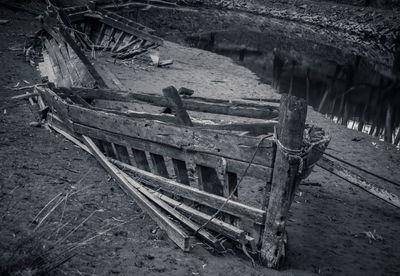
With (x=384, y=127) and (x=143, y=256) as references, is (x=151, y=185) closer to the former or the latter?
(x=143, y=256)

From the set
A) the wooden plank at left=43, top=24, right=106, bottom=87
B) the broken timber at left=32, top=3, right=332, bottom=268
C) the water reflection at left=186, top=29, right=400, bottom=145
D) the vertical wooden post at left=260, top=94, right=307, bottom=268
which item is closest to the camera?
the vertical wooden post at left=260, top=94, right=307, bottom=268

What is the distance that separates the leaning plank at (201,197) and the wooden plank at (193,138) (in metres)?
0.45

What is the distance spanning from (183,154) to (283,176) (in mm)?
1129

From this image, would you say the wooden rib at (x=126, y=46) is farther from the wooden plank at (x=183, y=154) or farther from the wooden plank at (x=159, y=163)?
the wooden plank at (x=159, y=163)

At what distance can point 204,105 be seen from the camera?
5426 mm

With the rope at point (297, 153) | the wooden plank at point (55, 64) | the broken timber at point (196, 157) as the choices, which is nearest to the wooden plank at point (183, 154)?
the broken timber at point (196, 157)

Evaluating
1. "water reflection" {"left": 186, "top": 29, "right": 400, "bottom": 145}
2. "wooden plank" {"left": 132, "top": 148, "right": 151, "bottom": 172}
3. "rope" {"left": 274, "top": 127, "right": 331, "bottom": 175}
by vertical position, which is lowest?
"water reflection" {"left": 186, "top": 29, "right": 400, "bottom": 145}

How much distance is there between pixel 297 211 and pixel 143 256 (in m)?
2.34

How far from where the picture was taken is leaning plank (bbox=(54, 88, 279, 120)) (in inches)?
209

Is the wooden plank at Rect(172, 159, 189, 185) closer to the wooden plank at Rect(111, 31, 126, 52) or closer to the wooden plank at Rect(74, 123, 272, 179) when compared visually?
the wooden plank at Rect(74, 123, 272, 179)

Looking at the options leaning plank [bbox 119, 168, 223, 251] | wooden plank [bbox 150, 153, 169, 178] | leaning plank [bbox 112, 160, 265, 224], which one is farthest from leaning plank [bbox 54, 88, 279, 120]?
leaning plank [bbox 119, 168, 223, 251]

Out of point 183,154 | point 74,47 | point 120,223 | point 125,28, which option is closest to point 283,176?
point 183,154

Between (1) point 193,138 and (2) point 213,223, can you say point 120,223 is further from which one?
(1) point 193,138

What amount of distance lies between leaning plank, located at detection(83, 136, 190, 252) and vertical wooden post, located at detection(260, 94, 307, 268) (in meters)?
0.82
